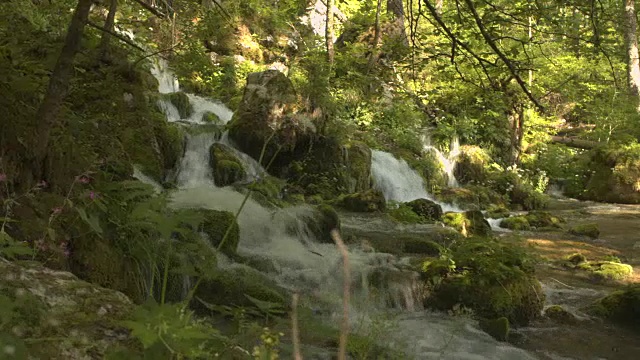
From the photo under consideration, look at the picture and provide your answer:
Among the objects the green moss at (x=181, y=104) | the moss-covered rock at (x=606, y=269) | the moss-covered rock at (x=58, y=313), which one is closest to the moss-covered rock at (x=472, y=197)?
the moss-covered rock at (x=606, y=269)

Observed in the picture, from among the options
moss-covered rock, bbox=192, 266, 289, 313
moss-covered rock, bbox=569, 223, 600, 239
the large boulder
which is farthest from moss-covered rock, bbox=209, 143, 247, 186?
moss-covered rock, bbox=569, 223, 600, 239

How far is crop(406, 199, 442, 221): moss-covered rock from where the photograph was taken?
1092 centimetres

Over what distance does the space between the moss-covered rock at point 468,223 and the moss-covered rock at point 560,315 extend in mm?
3520

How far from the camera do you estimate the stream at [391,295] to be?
198 inches

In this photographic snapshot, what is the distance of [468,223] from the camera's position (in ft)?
33.2

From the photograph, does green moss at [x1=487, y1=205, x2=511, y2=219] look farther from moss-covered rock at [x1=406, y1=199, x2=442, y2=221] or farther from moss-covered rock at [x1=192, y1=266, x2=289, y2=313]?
moss-covered rock at [x1=192, y1=266, x2=289, y2=313]

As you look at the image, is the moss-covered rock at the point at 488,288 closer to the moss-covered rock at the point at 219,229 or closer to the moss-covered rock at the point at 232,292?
the moss-covered rock at the point at 232,292

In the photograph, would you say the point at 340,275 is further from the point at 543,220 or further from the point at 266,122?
the point at 543,220

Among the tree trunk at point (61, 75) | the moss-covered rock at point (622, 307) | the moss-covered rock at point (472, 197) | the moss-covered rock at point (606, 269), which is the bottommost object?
the moss-covered rock at point (622, 307)

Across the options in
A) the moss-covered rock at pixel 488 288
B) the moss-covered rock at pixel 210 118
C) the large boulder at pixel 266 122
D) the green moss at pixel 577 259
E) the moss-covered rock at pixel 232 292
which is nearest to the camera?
the moss-covered rock at pixel 232 292

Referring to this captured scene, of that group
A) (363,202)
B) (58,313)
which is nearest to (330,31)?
(363,202)

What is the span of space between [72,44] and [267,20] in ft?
61.4

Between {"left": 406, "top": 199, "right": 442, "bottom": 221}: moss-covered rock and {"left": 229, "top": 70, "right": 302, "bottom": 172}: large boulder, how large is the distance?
290cm

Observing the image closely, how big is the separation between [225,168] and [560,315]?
625cm
